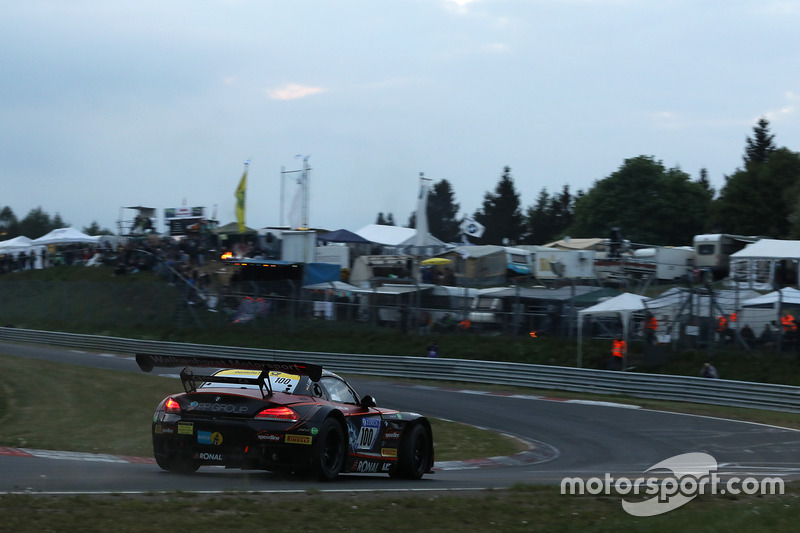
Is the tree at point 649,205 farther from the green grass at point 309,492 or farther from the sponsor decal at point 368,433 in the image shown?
the sponsor decal at point 368,433

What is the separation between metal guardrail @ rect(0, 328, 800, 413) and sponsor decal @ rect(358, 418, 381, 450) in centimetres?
1467

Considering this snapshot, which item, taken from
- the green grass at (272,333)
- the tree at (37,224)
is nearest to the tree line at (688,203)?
the green grass at (272,333)

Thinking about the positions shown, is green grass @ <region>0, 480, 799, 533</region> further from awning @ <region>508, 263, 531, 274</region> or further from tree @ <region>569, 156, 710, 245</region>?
tree @ <region>569, 156, 710, 245</region>

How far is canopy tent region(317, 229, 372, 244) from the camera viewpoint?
130ft

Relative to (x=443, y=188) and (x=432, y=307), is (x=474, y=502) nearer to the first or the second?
(x=432, y=307)

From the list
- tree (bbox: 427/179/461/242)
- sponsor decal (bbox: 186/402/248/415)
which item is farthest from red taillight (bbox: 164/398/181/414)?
tree (bbox: 427/179/461/242)

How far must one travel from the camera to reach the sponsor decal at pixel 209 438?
25.5 ft

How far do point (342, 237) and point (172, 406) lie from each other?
1251 inches

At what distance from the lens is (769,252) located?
2922 centimetres

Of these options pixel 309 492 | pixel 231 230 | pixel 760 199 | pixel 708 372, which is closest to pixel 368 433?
pixel 309 492

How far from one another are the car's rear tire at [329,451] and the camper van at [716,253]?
1455 inches

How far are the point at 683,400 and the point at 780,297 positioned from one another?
3.56 meters

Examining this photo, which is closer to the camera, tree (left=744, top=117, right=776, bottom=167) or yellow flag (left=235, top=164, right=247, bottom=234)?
yellow flag (left=235, top=164, right=247, bottom=234)

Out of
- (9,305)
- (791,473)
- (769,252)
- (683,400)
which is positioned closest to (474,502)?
(791,473)
